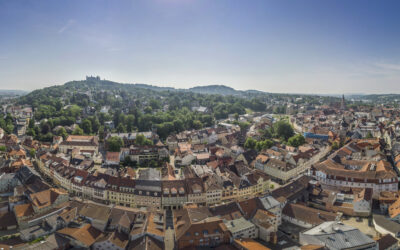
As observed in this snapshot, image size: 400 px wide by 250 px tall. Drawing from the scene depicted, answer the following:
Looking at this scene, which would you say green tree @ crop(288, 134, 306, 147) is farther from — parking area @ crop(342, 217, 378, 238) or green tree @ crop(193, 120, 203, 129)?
green tree @ crop(193, 120, 203, 129)

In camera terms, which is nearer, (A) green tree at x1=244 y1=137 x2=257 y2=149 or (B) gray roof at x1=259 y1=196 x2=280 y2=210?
(B) gray roof at x1=259 y1=196 x2=280 y2=210

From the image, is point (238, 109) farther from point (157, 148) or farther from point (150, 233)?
point (150, 233)

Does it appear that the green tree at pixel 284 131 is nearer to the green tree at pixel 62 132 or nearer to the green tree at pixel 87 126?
the green tree at pixel 87 126

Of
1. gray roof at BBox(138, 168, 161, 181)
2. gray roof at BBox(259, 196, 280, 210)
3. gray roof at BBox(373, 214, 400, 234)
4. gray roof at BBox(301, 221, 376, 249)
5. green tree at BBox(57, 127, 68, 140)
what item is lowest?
gray roof at BBox(373, 214, 400, 234)

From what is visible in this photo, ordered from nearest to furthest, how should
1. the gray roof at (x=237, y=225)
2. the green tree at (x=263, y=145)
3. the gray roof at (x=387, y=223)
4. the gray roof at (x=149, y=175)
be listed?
the gray roof at (x=237, y=225), the gray roof at (x=387, y=223), the gray roof at (x=149, y=175), the green tree at (x=263, y=145)

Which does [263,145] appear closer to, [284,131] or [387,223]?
[284,131]

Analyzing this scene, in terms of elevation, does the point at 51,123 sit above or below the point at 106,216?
above

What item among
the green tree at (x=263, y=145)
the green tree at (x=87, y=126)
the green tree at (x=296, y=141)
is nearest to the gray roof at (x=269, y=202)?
the green tree at (x=263, y=145)

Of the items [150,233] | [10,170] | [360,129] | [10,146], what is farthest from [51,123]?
[360,129]

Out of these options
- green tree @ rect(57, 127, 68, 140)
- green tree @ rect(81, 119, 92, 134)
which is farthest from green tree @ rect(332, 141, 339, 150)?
green tree @ rect(57, 127, 68, 140)
